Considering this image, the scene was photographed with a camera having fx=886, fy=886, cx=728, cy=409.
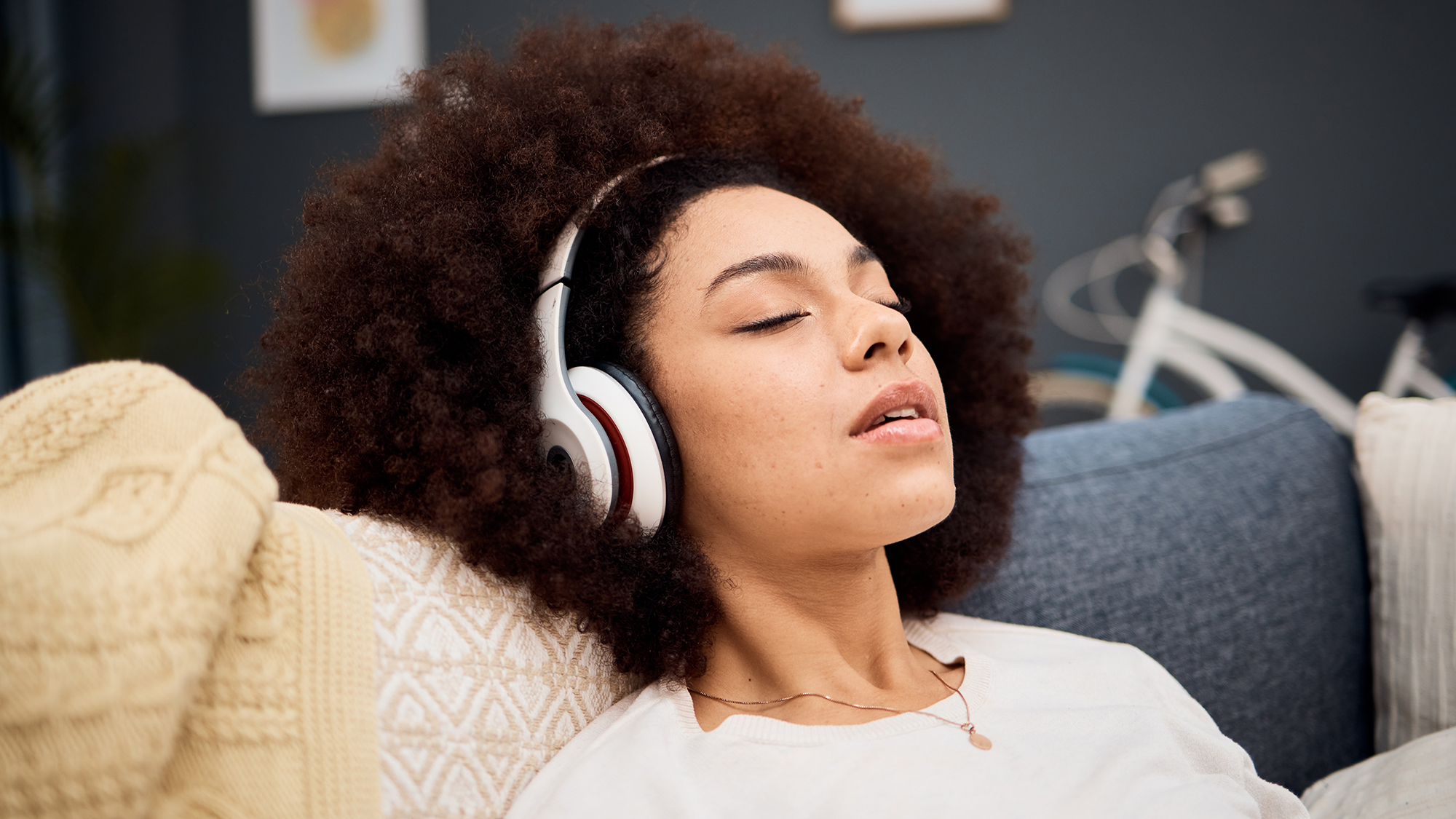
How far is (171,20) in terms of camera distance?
11.9 feet

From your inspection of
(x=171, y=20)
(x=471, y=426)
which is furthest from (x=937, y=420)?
(x=171, y=20)

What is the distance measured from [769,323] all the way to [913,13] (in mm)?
2533

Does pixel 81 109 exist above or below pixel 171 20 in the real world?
below

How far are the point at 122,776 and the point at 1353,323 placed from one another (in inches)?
134

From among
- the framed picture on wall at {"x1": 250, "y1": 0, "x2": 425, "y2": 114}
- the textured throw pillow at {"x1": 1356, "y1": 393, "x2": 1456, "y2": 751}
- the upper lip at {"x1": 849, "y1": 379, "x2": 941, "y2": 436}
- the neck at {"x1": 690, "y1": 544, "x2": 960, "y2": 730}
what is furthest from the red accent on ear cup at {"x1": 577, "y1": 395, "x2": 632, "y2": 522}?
the framed picture on wall at {"x1": 250, "y1": 0, "x2": 425, "y2": 114}

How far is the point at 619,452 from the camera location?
0.95m

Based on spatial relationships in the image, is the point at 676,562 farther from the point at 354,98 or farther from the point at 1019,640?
the point at 354,98

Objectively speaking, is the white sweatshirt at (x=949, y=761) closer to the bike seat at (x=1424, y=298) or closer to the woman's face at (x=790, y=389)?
the woman's face at (x=790, y=389)

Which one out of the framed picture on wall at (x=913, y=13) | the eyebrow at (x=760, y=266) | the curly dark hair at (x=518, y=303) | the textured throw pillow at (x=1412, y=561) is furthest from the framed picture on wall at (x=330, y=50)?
the textured throw pillow at (x=1412, y=561)

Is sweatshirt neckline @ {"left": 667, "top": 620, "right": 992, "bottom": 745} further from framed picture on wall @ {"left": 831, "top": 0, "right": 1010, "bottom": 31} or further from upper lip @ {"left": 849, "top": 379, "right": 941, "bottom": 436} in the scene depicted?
framed picture on wall @ {"left": 831, "top": 0, "right": 1010, "bottom": 31}

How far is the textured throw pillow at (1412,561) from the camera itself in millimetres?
1243

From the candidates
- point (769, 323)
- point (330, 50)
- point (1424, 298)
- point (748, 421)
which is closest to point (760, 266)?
point (769, 323)

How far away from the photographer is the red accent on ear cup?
94cm

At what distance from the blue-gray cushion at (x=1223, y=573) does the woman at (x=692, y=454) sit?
0.17 meters
